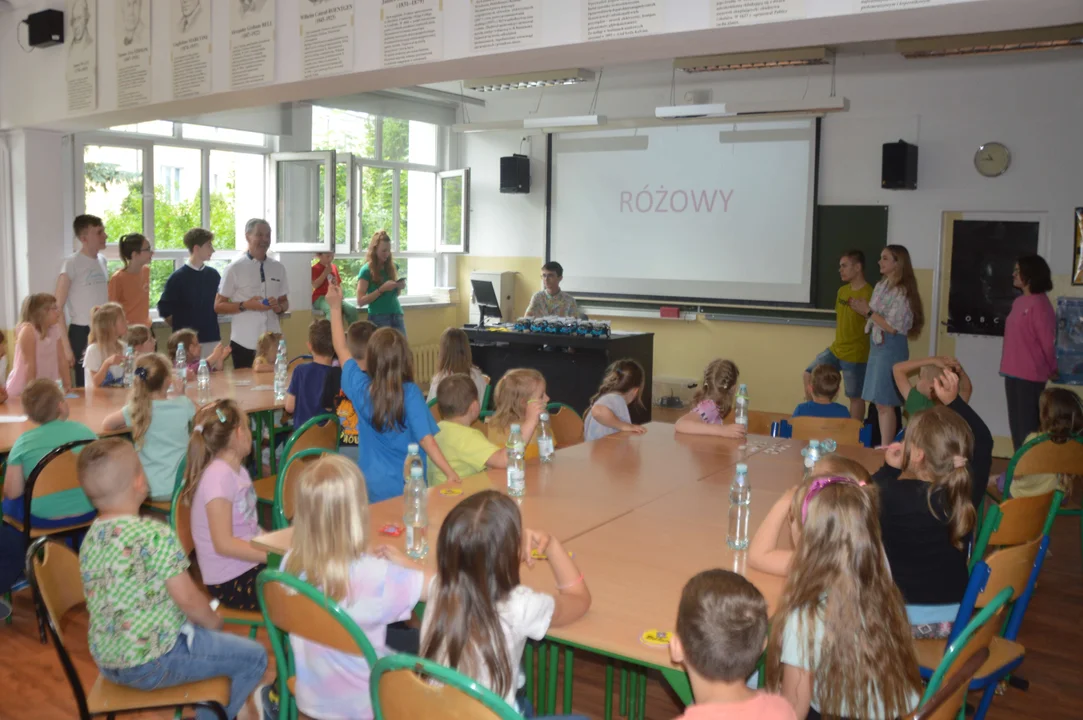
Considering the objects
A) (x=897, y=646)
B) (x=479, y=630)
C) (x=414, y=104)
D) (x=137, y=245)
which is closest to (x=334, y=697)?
(x=479, y=630)

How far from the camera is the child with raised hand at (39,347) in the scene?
5113 mm

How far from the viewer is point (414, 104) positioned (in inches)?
402

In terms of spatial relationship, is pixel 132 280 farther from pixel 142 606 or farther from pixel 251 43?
pixel 142 606

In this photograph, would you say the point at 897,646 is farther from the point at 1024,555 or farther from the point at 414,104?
the point at 414,104

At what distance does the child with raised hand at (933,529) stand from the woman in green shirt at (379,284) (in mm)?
6041

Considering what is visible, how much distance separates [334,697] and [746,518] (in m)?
Answer: 1.40

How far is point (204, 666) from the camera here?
2484mm

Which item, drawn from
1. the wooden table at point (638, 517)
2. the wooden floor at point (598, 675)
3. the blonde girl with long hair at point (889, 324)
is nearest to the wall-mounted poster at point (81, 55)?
the wooden floor at point (598, 675)

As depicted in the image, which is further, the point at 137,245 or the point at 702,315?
the point at 702,315

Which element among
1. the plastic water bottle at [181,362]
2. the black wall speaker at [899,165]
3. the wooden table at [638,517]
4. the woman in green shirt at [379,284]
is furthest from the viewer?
the woman in green shirt at [379,284]

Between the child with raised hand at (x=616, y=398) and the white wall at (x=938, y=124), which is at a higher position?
the white wall at (x=938, y=124)

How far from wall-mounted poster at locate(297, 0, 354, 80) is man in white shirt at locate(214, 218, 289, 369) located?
90.5 inches

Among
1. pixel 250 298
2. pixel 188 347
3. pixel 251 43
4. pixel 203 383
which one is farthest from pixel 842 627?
pixel 250 298

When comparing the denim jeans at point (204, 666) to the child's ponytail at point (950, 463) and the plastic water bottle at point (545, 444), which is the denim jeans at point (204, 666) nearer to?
the plastic water bottle at point (545, 444)
